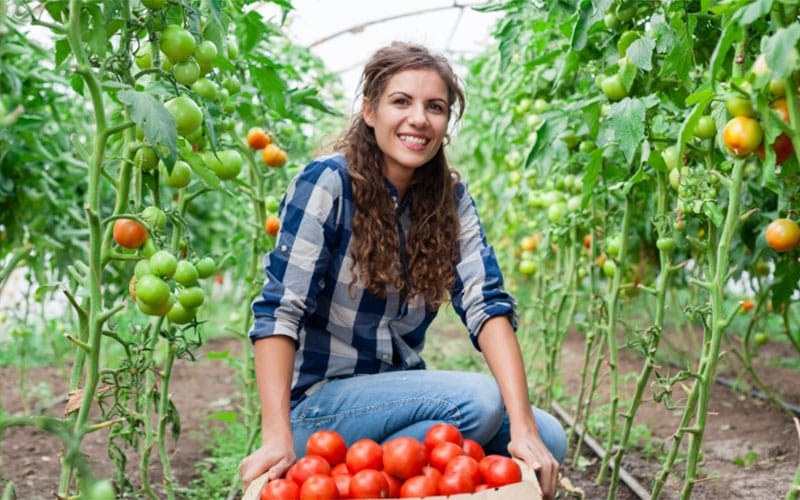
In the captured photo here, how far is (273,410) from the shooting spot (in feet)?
5.06

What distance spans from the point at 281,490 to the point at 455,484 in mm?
292

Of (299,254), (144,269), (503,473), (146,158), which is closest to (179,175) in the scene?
(146,158)

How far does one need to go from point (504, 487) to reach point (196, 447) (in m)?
2.01

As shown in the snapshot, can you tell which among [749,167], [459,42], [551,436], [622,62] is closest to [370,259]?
[551,436]

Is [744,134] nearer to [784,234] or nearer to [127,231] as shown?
[784,234]

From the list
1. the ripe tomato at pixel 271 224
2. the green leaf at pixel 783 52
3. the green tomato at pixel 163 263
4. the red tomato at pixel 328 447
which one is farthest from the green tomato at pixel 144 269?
the green leaf at pixel 783 52

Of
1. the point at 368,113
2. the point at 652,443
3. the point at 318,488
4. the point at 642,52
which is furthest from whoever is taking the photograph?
the point at 652,443

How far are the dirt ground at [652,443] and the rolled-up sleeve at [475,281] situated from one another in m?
0.40

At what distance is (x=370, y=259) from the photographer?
1.84 meters

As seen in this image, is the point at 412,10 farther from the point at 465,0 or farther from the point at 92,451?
the point at 92,451

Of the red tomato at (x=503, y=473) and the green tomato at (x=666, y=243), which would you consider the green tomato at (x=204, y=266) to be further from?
the green tomato at (x=666, y=243)

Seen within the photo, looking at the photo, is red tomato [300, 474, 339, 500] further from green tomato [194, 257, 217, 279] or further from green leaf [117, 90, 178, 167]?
green leaf [117, 90, 178, 167]

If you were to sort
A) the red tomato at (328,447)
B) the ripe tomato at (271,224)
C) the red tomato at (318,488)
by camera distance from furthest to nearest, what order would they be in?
the ripe tomato at (271,224)
the red tomato at (328,447)
the red tomato at (318,488)

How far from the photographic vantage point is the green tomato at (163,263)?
1299mm
